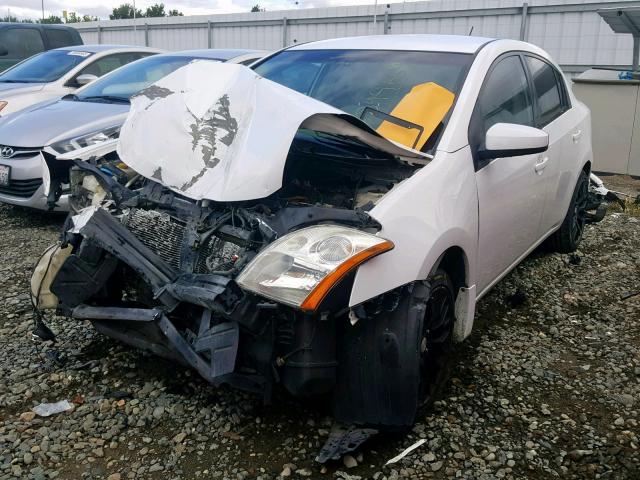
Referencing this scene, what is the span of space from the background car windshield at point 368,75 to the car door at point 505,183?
247mm

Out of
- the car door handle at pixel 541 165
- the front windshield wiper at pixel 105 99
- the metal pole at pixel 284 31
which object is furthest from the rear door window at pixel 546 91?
the metal pole at pixel 284 31

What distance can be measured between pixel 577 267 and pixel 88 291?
375 cm

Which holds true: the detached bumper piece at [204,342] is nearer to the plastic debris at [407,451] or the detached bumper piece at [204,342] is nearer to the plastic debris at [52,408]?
the plastic debris at [52,408]

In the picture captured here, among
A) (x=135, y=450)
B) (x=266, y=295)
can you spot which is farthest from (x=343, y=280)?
(x=135, y=450)

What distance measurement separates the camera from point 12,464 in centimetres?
242

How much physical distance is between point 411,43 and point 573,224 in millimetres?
2213

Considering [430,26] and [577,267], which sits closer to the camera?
[577,267]

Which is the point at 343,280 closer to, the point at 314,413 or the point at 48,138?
the point at 314,413

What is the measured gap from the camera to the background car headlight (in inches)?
85.5

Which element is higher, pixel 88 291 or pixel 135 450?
pixel 88 291

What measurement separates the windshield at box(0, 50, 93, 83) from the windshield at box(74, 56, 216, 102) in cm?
161

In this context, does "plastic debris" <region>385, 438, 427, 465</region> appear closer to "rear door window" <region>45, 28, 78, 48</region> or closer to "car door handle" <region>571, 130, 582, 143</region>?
"car door handle" <region>571, 130, 582, 143</region>

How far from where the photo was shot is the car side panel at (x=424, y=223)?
7.64 feet

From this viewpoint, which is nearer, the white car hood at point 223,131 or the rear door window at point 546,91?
the white car hood at point 223,131
